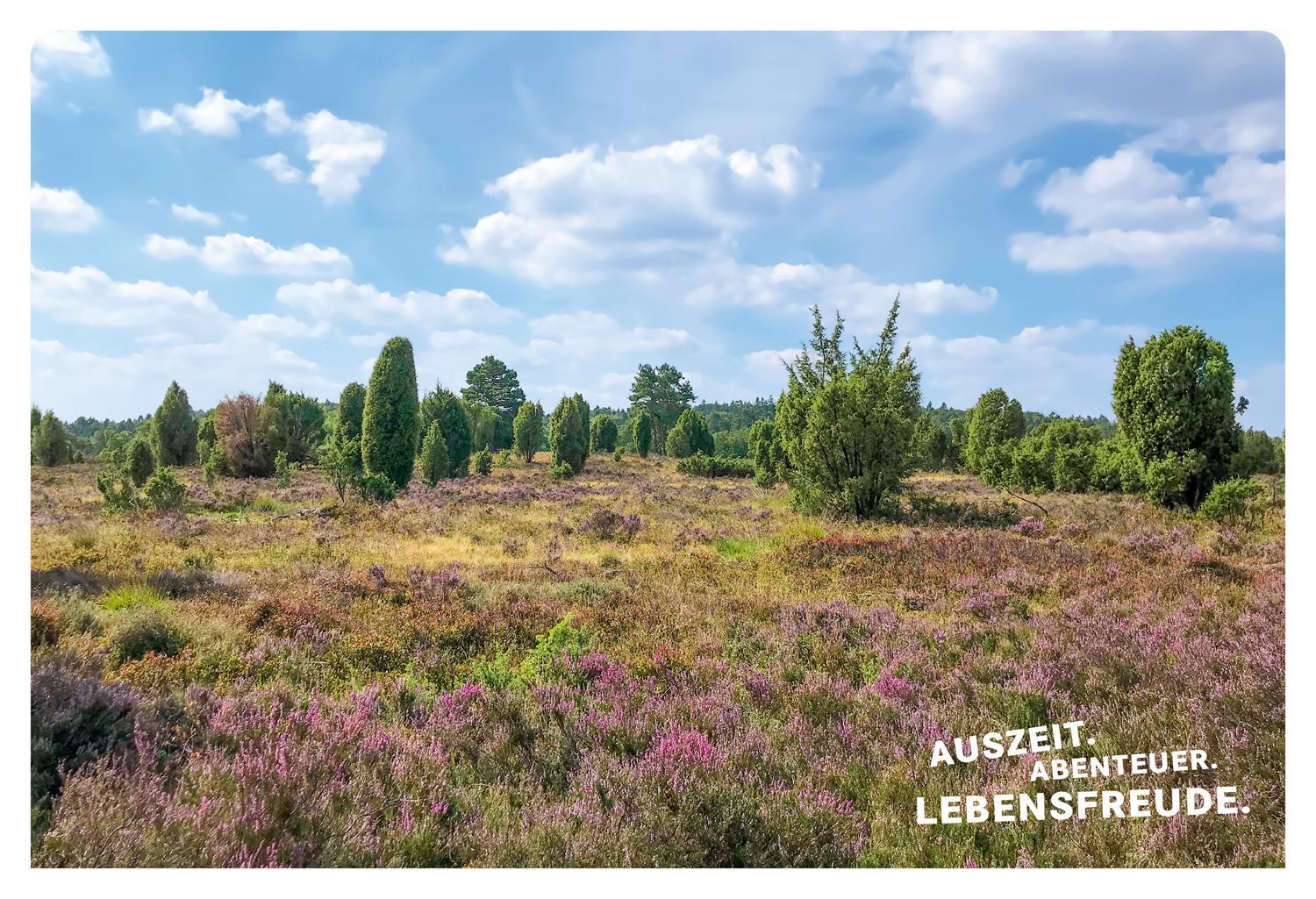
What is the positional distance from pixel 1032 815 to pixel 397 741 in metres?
3.85

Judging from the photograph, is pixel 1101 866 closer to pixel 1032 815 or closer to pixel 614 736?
pixel 1032 815

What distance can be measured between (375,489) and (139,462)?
518 inches

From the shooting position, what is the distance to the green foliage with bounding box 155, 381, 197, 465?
36.3 m

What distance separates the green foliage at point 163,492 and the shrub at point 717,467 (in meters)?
33.5

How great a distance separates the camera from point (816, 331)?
2080cm

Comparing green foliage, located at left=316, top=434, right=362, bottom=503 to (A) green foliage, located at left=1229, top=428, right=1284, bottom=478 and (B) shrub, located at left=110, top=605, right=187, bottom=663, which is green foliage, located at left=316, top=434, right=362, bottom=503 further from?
(A) green foliage, located at left=1229, top=428, right=1284, bottom=478

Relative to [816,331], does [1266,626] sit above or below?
below

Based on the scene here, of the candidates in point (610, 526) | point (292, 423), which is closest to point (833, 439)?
point (610, 526)

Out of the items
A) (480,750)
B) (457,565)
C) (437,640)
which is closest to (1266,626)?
(480,750)

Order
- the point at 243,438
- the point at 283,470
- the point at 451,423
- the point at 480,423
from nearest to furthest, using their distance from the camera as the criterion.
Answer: the point at 283,470
the point at 243,438
the point at 451,423
the point at 480,423

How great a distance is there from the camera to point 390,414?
26.5 m

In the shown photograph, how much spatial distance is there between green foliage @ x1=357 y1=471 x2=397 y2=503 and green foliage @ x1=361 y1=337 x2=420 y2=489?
1478 millimetres

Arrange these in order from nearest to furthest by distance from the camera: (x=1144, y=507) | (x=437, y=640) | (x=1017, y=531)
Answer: (x=437, y=640)
(x=1017, y=531)
(x=1144, y=507)

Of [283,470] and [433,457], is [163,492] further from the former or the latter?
[433,457]
